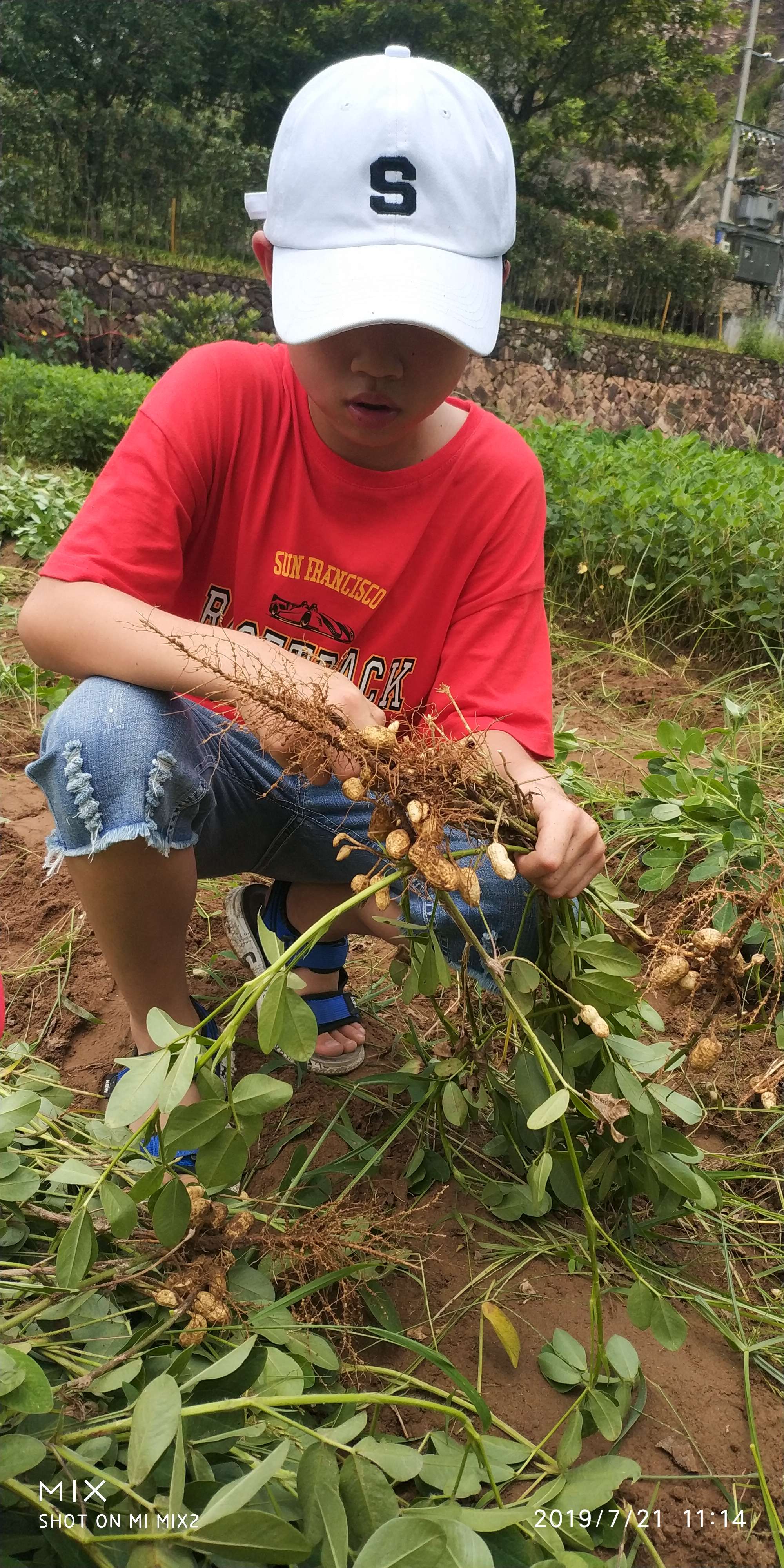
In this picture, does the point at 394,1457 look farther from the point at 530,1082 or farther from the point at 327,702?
the point at 327,702

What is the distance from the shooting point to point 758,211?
2331 centimetres

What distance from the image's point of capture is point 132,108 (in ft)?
46.5

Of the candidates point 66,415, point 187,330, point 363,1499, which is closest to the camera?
point 363,1499

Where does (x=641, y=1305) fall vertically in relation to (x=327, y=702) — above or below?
below

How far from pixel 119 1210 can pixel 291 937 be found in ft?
3.05

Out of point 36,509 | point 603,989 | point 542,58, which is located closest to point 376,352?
point 603,989

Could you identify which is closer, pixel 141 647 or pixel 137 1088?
pixel 137 1088

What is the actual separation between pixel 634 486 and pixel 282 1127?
284 cm

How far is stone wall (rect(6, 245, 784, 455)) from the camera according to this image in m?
8.88

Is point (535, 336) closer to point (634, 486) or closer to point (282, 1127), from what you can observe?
point (634, 486)

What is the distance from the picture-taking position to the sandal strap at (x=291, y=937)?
1747mm

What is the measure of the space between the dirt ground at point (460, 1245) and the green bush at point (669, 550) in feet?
3.13

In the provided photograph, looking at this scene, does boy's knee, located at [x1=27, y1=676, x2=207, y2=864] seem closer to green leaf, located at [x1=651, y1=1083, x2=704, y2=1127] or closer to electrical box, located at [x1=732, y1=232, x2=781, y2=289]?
green leaf, located at [x1=651, y1=1083, x2=704, y2=1127]

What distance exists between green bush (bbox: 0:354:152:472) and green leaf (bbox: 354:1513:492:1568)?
562cm
